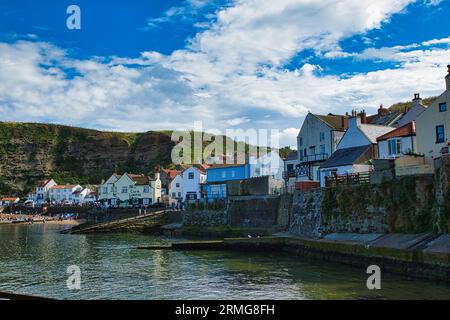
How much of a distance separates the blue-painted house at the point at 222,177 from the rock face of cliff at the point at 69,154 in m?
74.7

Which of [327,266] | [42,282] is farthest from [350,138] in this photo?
[42,282]

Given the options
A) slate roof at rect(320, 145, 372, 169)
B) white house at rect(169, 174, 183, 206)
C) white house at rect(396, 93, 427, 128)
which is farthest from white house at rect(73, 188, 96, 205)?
white house at rect(396, 93, 427, 128)

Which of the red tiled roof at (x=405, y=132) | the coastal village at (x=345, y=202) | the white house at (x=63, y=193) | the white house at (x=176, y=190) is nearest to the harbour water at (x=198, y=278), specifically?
the coastal village at (x=345, y=202)

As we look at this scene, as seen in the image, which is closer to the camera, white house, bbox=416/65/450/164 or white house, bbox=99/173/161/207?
white house, bbox=416/65/450/164

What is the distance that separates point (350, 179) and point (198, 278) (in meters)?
15.3

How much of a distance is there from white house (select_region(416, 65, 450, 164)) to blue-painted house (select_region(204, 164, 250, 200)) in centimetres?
3559

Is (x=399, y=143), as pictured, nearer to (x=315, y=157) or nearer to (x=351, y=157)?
(x=351, y=157)

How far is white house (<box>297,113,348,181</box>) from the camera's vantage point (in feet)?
169

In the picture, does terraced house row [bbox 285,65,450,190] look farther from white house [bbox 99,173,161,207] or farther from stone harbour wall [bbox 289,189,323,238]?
white house [bbox 99,173,161,207]

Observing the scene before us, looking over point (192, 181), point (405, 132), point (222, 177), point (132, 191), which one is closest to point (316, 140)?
point (405, 132)

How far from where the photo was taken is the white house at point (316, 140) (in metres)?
51.6

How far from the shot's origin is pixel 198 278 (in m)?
23.7

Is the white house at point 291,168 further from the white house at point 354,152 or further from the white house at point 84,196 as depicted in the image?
the white house at point 84,196
